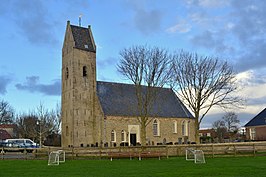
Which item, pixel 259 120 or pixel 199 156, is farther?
pixel 259 120

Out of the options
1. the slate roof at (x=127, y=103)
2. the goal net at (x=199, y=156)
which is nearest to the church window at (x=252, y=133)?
the slate roof at (x=127, y=103)

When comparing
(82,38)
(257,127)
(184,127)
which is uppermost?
(82,38)

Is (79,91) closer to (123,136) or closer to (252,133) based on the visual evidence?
(123,136)

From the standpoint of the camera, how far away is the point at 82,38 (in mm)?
57000

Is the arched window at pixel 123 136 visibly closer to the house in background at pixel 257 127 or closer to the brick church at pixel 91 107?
the brick church at pixel 91 107

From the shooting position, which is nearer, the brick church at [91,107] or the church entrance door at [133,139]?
the brick church at [91,107]

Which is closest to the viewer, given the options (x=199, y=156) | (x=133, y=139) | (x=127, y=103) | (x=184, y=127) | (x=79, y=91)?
(x=199, y=156)

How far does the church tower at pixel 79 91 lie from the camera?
5378 centimetres

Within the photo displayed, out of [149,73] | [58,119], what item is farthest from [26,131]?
[149,73]

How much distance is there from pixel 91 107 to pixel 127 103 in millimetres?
6112

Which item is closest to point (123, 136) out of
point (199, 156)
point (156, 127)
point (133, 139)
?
point (133, 139)

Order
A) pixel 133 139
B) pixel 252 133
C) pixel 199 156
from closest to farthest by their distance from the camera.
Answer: pixel 199 156 < pixel 133 139 < pixel 252 133

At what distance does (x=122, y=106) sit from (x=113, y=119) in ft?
11.3

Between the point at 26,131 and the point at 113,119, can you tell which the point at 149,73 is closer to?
the point at 113,119
